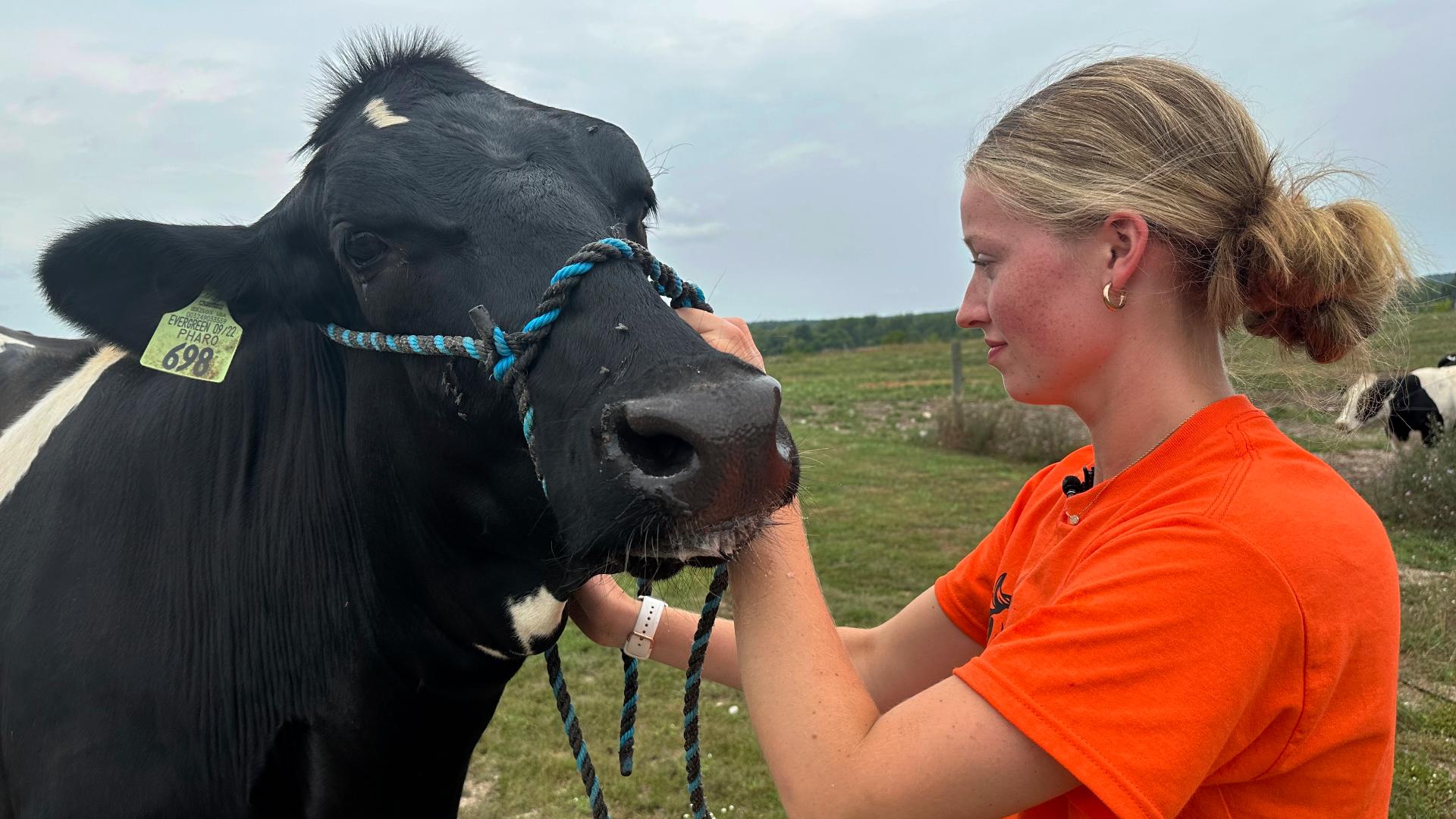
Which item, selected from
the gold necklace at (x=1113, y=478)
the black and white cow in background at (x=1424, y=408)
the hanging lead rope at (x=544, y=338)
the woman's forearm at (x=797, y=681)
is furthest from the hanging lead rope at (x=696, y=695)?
the black and white cow in background at (x=1424, y=408)

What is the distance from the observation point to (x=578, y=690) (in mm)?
6176

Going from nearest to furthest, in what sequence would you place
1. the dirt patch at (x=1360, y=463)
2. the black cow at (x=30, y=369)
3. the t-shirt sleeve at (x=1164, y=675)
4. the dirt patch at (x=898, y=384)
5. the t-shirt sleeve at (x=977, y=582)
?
the t-shirt sleeve at (x=1164, y=675)
the t-shirt sleeve at (x=977, y=582)
the black cow at (x=30, y=369)
the dirt patch at (x=1360, y=463)
the dirt patch at (x=898, y=384)

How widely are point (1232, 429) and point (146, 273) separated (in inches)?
101

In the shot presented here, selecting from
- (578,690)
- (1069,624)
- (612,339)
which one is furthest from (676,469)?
(578,690)

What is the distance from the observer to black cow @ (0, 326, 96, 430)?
121 inches

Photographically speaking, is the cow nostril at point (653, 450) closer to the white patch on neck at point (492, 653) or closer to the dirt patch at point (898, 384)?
the white patch on neck at point (492, 653)

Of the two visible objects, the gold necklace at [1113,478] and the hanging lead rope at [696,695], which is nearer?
the gold necklace at [1113,478]

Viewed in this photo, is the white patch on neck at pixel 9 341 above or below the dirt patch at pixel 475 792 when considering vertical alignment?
above

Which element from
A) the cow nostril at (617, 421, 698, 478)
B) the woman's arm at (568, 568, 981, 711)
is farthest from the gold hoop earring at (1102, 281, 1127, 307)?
the woman's arm at (568, 568, 981, 711)

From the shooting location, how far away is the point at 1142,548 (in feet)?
4.94

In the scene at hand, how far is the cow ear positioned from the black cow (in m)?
0.48

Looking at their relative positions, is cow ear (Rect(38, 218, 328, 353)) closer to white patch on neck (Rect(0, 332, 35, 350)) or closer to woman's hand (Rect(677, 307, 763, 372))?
woman's hand (Rect(677, 307, 763, 372))

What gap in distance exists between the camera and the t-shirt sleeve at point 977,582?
2.25m

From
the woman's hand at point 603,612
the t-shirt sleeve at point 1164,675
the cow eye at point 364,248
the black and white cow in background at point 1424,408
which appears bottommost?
the black and white cow in background at point 1424,408
